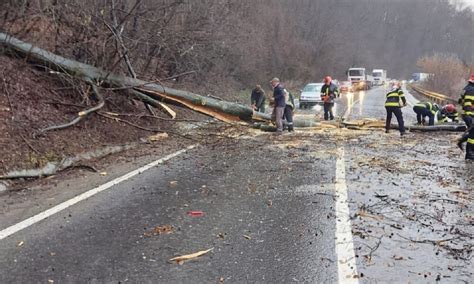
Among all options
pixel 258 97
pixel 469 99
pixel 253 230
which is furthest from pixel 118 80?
pixel 469 99

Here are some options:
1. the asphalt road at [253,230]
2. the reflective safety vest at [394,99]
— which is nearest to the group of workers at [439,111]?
the reflective safety vest at [394,99]

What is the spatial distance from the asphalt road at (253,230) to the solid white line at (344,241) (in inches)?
0.5

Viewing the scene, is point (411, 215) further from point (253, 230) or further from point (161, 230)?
point (161, 230)

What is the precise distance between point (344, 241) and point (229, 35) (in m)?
26.0

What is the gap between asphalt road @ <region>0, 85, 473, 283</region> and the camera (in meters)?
3.75

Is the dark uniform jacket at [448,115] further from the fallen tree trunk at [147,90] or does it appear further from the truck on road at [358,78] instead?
the truck on road at [358,78]

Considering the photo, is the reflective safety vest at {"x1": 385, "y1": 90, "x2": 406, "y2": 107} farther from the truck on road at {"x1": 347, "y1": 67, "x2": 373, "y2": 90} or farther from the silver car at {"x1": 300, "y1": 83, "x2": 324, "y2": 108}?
the truck on road at {"x1": 347, "y1": 67, "x2": 373, "y2": 90}

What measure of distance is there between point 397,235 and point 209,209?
2.16 meters

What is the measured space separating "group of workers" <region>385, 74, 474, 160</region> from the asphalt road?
5.57ft

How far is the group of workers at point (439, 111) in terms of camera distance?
9.60 m

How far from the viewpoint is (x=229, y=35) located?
95.7 ft

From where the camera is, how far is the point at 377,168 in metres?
8.02

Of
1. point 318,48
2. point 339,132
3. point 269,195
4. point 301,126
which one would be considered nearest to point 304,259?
point 269,195

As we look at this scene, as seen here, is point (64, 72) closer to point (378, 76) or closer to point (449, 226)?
point (449, 226)
